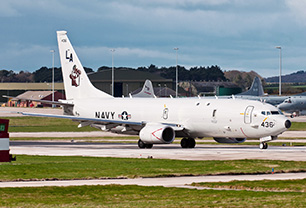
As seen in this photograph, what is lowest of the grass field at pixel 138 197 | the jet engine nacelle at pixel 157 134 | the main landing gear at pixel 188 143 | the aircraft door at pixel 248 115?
the main landing gear at pixel 188 143

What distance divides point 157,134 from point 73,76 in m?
12.2

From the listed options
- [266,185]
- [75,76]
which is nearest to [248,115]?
[75,76]

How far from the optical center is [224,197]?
2172 centimetres

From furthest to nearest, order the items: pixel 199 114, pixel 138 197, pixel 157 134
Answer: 1. pixel 199 114
2. pixel 157 134
3. pixel 138 197

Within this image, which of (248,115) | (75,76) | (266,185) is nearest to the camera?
(266,185)

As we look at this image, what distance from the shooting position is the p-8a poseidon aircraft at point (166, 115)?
153 ft

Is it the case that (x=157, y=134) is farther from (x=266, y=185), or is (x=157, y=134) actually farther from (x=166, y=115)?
(x=266, y=185)

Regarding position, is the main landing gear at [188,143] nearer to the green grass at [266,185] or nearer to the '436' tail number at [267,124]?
the '436' tail number at [267,124]

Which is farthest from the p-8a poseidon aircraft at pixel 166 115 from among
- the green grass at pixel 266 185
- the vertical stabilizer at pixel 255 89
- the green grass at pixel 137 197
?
the vertical stabilizer at pixel 255 89

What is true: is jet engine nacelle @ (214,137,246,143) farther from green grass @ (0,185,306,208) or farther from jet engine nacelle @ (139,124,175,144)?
green grass @ (0,185,306,208)

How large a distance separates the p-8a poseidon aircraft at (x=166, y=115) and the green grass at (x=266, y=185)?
763 inches

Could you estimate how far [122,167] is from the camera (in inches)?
1281

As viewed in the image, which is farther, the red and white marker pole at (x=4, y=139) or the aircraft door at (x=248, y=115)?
the aircraft door at (x=248, y=115)

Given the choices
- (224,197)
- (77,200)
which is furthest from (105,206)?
(224,197)
